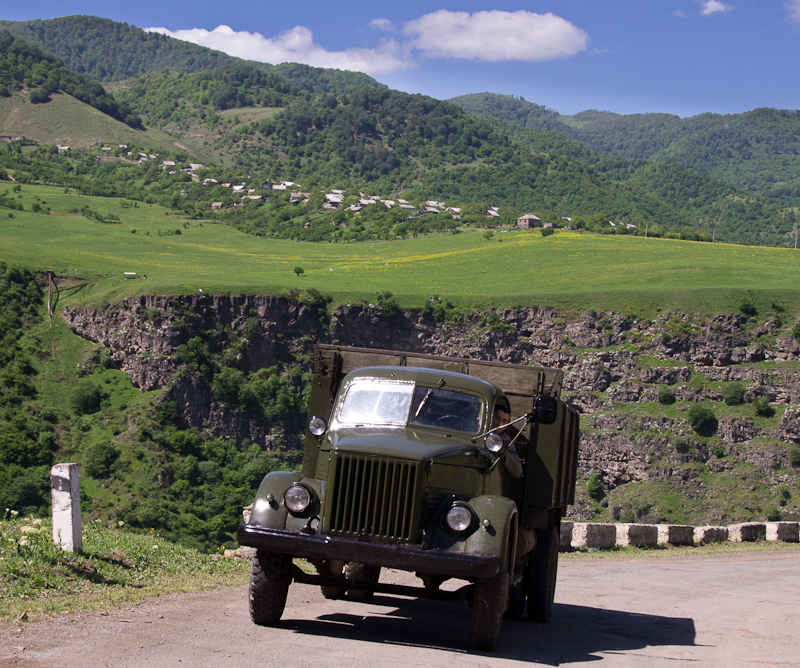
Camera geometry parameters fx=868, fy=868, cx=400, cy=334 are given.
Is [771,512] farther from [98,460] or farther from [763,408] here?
[98,460]

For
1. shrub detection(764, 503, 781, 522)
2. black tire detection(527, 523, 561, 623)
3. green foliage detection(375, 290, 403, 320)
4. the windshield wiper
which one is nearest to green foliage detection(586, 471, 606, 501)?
shrub detection(764, 503, 781, 522)

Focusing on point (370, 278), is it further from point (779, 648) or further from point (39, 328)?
point (779, 648)

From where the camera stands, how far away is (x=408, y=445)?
9.05 metres

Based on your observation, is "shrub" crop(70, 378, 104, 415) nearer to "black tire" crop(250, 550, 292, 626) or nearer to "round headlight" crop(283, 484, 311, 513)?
"black tire" crop(250, 550, 292, 626)

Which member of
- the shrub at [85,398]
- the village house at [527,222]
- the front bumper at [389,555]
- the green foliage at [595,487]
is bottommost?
the green foliage at [595,487]

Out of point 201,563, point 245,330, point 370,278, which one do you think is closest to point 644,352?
point 370,278

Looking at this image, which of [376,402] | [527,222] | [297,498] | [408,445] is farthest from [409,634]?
[527,222]

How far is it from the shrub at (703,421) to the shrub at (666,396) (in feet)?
10.1

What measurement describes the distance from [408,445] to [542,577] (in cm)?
396

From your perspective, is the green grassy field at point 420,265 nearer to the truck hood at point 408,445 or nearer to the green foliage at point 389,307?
the green foliage at point 389,307

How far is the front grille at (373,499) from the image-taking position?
8.55 metres

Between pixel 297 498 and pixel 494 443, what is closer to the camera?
pixel 297 498

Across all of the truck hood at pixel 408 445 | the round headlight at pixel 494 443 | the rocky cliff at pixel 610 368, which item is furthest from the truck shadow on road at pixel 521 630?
the rocky cliff at pixel 610 368

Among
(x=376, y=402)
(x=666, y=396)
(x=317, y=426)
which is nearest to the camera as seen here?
(x=376, y=402)
